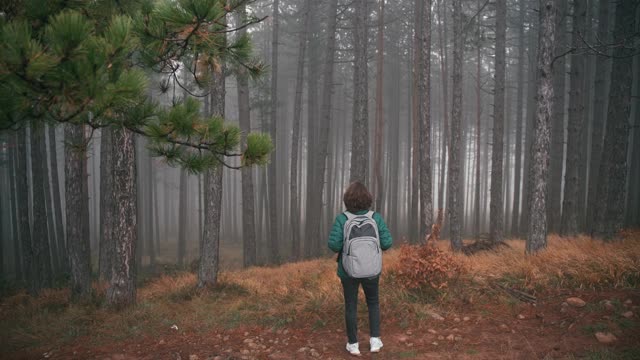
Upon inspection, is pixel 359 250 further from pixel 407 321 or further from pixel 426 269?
pixel 426 269

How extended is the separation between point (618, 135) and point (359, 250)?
785cm

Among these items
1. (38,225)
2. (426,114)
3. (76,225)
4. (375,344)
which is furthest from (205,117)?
(38,225)

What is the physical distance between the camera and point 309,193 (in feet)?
53.5

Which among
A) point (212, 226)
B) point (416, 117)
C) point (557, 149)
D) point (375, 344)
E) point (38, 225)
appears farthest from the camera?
point (416, 117)

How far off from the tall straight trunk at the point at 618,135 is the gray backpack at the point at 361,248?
7.26m

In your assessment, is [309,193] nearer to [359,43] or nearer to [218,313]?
[359,43]

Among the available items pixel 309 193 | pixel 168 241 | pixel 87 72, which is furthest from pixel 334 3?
pixel 168 241

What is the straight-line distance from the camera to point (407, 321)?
18.7ft

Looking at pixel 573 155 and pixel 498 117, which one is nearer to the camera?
pixel 573 155

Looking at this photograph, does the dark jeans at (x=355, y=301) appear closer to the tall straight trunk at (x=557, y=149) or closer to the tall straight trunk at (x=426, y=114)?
the tall straight trunk at (x=426, y=114)

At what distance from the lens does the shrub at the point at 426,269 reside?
6496mm

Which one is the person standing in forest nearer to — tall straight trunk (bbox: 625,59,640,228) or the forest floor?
the forest floor

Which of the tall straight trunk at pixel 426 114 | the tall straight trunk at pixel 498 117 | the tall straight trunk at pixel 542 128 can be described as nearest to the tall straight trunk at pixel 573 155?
the tall straight trunk at pixel 498 117

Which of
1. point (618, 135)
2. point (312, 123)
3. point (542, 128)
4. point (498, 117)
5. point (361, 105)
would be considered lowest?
point (618, 135)
